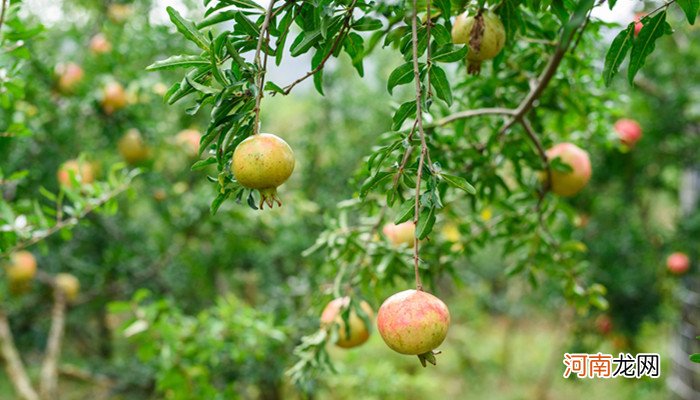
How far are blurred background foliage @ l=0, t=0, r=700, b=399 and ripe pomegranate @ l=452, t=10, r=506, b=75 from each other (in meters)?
0.41

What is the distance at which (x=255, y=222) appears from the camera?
9.17ft

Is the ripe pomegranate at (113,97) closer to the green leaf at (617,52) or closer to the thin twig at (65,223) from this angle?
the thin twig at (65,223)

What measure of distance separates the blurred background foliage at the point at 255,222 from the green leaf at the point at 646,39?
56cm

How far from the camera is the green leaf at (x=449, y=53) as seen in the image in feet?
2.70

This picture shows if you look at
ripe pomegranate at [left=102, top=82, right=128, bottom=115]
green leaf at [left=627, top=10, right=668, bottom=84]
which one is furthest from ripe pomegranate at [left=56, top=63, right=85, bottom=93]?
green leaf at [left=627, top=10, right=668, bottom=84]

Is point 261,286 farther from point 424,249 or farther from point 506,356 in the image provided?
point 506,356

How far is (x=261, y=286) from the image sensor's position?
311 centimetres

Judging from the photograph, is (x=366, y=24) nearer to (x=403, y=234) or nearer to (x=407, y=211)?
(x=407, y=211)

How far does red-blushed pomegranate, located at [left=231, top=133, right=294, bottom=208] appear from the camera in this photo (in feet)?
2.34

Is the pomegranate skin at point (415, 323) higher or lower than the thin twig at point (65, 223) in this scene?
higher

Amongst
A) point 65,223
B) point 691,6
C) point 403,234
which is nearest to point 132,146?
point 65,223

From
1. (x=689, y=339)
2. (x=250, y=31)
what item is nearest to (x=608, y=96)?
(x=250, y=31)

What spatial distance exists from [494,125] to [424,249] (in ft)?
1.13

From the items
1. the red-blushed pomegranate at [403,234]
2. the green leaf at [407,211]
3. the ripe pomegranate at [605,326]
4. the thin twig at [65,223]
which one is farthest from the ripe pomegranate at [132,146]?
the ripe pomegranate at [605,326]
